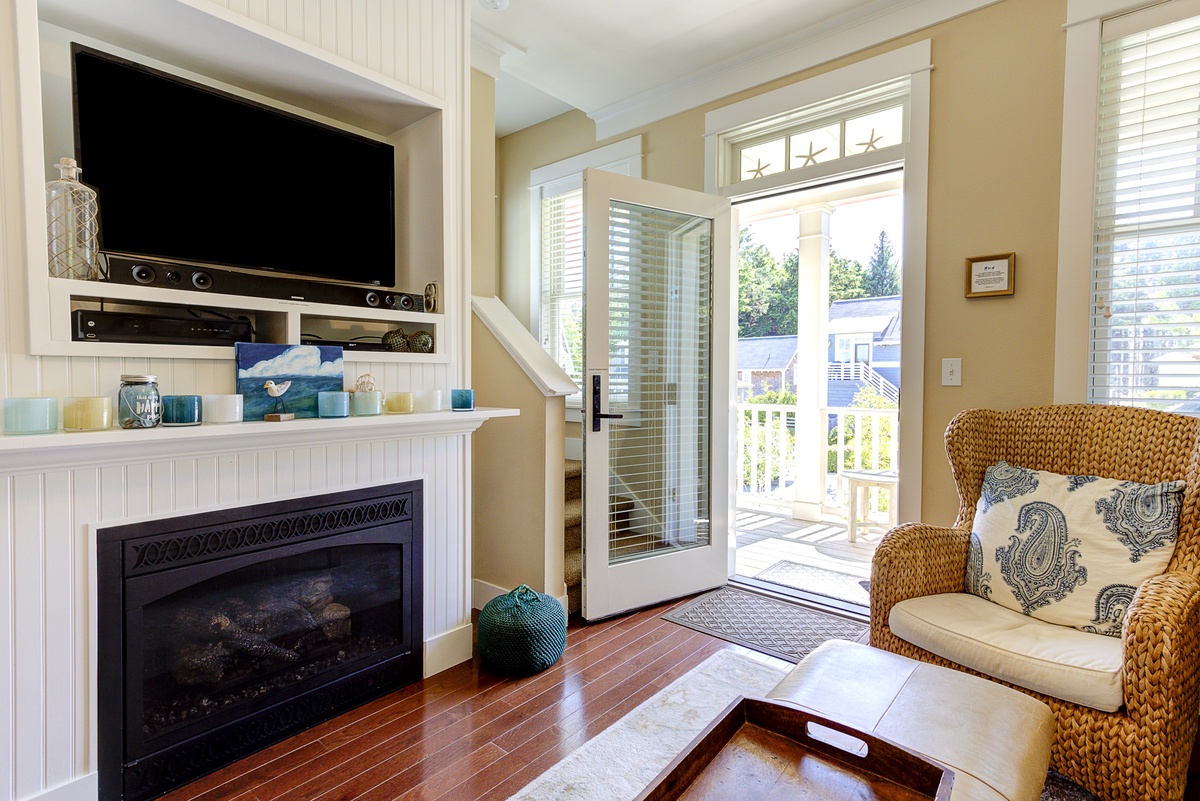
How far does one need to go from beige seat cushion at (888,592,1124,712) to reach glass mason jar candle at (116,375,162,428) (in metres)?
2.25

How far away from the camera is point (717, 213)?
325 cm

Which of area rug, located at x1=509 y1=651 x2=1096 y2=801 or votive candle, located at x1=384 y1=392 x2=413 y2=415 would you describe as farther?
votive candle, located at x1=384 y1=392 x2=413 y2=415

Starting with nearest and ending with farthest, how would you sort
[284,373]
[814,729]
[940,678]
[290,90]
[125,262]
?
[814,729] → [940,678] → [125,262] → [284,373] → [290,90]

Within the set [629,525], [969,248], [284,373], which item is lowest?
[629,525]

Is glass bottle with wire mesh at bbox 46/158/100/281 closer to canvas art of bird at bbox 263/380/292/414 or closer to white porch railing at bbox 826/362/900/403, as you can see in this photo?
canvas art of bird at bbox 263/380/292/414

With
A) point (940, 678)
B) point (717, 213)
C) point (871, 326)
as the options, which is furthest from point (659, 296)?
point (871, 326)

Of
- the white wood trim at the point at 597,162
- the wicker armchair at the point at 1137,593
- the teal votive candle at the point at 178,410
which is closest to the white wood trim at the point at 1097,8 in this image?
the wicker armchair at the point at 1137,593

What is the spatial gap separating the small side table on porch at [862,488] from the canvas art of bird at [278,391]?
3703mm

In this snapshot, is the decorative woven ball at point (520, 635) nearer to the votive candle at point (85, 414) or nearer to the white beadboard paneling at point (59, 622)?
the white beadboard paneling at point (59, 622)

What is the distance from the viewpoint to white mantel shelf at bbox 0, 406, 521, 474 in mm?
1354

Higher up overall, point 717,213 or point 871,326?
point 717,213

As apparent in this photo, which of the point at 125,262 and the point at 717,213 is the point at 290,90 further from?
the point at 717,213

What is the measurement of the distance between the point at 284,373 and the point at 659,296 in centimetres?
188

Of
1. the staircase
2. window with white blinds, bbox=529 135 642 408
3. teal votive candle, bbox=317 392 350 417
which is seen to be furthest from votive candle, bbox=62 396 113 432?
window with white blinds, bbox=529 135 642 408
